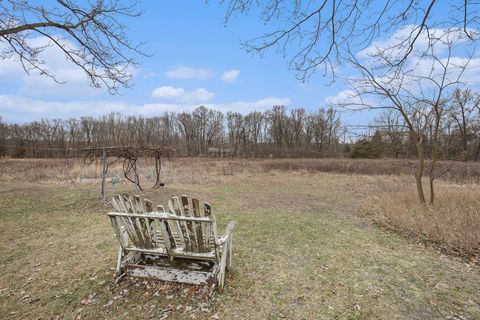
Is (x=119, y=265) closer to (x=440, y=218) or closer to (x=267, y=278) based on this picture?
(x=267, y=278)

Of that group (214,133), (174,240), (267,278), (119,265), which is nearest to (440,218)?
(267,278)

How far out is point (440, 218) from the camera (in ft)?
19.3

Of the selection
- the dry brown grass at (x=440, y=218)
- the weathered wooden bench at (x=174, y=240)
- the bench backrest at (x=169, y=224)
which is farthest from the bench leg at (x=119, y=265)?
the dry brown grass at (x=440, y=218)

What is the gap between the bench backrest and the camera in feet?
9.65

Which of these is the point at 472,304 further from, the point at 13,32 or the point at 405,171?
the point at 405,171

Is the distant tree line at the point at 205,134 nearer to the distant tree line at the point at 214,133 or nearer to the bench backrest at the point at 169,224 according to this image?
the distant tree line at the point at 214,133

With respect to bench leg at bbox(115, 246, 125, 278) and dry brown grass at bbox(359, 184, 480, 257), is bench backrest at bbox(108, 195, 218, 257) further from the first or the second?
dry brown grass at bbox(359, 184, 480, 257)

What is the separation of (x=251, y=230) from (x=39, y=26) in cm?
543

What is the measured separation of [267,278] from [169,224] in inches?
62.8

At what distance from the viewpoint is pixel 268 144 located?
167ft

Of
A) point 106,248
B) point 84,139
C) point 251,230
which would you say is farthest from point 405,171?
point 84,139

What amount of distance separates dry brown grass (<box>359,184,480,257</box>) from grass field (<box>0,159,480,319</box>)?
1.24ft

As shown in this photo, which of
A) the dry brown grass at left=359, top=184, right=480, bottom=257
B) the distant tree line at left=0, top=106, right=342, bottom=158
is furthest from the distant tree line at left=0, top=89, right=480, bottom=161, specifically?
the dry brown grass at left=359, top=184, right=480, bottom=257

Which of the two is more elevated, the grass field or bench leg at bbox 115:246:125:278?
bench leg at bbox 115:246:125:278
